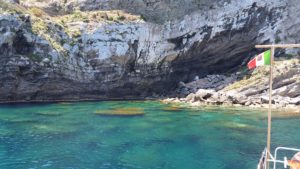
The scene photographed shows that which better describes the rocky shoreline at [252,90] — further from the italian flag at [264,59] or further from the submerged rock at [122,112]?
the italian flag at [264,59]

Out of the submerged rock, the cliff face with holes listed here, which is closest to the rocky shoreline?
the cliff face with holes

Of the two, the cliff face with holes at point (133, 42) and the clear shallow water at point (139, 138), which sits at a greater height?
the cliff face with holes at point (133, 42)

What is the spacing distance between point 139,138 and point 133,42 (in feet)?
131

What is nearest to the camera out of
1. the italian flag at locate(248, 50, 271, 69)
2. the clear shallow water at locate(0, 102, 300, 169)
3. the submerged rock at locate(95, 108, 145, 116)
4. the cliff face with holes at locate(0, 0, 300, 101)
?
the italian flag at locate(248, 50, 271, 69)

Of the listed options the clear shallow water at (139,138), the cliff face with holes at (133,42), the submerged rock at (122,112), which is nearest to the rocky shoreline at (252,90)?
the cliff face with holes at (133,42)

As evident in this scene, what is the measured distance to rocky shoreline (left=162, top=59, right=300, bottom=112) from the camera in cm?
5828

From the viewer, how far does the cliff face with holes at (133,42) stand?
65.4m

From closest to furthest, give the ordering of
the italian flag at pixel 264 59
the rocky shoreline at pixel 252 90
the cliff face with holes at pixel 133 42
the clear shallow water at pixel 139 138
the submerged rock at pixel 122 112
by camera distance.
Result: the italian flag at pixel 264 59, the clear shallow water at pixel 139 138, the submerged rock at pixel 122 112, the rocky shoreline at pixel 252 90, the cliff face with holes at pixel 133 42

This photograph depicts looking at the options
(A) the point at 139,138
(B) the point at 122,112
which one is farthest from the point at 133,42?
(A) the point at 139,138

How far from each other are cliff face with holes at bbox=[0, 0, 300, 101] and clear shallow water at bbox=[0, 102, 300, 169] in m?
13.8

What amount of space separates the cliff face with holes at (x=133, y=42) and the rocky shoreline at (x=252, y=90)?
595cm

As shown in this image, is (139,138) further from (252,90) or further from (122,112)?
(252,90)

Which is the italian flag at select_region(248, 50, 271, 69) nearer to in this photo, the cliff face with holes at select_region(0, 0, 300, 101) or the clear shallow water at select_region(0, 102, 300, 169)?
the clear shallow water at select_region(0, 102, 300, 169)

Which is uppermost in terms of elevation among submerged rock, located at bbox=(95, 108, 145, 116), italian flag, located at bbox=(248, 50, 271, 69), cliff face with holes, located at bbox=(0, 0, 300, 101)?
cliff face with holes, located at bbox=(0, 0, 300, 101)
